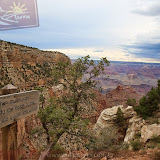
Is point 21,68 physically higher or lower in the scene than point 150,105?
higher

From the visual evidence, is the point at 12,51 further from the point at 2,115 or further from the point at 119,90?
the point at 119,90

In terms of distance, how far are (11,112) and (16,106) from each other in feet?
0.53

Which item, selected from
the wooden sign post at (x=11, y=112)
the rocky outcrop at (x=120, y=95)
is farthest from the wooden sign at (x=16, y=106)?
the rocky outcrop at (x=120, y=95)

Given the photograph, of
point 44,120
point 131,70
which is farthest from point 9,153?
point 131,70

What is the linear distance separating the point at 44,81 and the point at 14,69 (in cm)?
635

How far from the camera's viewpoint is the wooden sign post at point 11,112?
2.88m

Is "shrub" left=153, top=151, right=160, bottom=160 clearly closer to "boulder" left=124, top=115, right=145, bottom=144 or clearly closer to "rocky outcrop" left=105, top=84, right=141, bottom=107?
"boulder" left=124, top=115, right=145, bottom=144

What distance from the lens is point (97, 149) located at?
24.3 ft

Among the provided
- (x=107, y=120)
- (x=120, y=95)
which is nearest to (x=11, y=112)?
(x=107, y=120)

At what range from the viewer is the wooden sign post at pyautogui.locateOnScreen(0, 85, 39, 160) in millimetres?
2883

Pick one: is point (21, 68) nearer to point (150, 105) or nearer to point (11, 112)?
point (150, 105)

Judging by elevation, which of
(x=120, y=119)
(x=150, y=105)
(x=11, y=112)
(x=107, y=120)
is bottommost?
(x=107, y=120)

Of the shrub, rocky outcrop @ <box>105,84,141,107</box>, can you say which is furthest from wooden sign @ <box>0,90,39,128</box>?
rocky outcrop @ <box>105,84,141,107</box>

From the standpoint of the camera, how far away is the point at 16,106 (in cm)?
312
